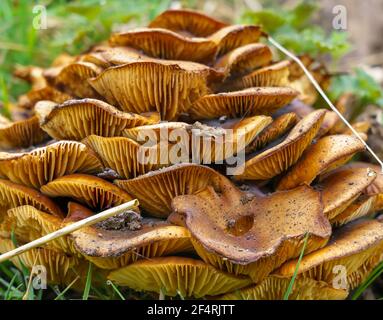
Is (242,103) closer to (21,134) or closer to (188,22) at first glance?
(188,22)

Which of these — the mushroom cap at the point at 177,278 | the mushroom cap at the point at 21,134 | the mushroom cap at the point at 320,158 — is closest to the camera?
the mushroom cap at the point at 177,278

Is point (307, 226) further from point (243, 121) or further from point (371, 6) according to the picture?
point (371, 6)

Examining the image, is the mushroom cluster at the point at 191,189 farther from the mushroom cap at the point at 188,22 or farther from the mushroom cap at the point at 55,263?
the mushroom cap at the point at 188,22

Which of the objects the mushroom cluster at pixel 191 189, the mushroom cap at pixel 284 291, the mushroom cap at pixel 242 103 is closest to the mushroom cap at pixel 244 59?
the mushroom cluster at pixel 191 189

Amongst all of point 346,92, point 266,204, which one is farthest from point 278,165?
point 346,92

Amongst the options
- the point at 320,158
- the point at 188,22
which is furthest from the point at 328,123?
the point at 188,22

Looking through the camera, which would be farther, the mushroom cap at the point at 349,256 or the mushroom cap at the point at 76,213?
the mushroom cap at the point at 76,213
